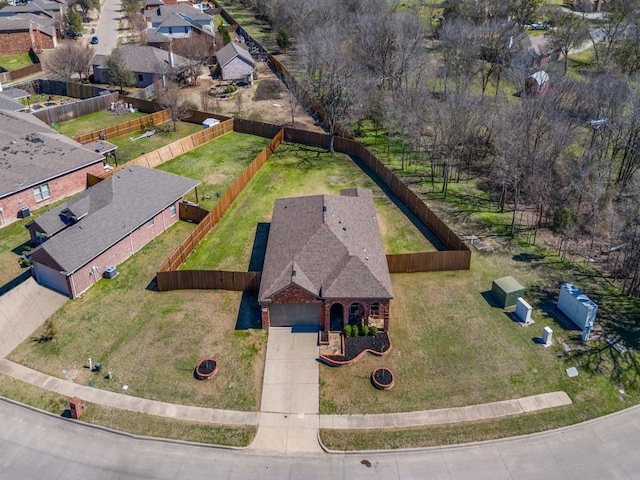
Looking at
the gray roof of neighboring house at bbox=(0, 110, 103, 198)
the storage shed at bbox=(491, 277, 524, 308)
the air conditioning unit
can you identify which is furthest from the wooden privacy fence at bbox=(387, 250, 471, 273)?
the gray roof of neighboring house at bbox=(0, 110, 103, 198)

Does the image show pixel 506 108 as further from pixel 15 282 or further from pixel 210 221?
pixel 15 282

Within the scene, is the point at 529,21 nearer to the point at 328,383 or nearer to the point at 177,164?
the point at 177,164

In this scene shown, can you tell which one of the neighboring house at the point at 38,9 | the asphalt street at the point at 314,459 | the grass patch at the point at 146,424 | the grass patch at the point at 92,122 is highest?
the neighboring house at the point at 38,9

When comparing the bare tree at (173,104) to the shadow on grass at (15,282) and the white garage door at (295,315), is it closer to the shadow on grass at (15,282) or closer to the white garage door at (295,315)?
the shadow on grass at (15,282)

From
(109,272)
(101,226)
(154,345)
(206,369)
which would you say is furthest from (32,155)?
(206,369)

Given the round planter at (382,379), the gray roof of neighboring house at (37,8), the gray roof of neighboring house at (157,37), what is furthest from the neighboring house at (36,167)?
the gray roof of neighboring house at (37,8)

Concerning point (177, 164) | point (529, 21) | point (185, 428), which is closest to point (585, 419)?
point (185, 428)
